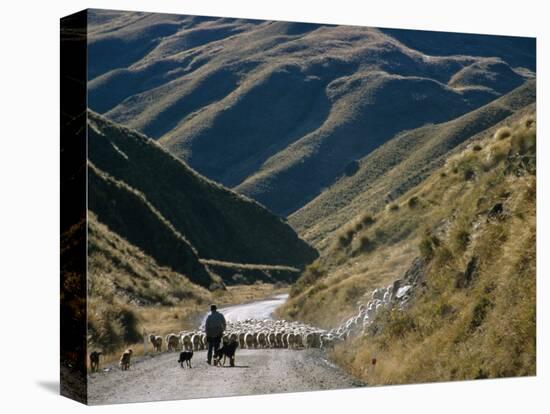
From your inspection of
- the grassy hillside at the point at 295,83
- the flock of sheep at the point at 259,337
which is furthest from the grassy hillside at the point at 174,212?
the flock of sheep at the point at 259,337

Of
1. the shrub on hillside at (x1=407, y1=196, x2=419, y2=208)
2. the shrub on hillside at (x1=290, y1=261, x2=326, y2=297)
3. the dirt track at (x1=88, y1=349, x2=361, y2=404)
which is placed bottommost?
the dirt track at (x1=88, y1=349, x2=361, y2=404)

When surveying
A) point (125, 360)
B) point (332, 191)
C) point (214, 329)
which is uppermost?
point (332, 191)

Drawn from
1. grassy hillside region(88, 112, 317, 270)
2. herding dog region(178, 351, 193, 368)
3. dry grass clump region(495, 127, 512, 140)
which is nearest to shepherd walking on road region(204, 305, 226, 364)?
herding dog region(178, 351, 193, 368)

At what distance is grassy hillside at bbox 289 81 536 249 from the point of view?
24812 mm

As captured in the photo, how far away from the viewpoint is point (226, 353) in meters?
21.8

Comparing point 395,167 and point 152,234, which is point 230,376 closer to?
point 152,234

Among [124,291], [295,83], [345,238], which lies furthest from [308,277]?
[295,83]

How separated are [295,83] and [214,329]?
10.4m

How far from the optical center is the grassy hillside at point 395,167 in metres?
24.8

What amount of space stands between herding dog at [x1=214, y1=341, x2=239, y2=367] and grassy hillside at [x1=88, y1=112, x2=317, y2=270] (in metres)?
1.79

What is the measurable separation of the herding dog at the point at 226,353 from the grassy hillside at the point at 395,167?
399 centimetres

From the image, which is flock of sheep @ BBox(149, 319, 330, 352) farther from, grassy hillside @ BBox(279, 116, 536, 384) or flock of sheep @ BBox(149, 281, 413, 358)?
grassy hillside @ BBox(279, 116, 536, 384)

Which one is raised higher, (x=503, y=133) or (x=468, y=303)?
(x=503, y=133)

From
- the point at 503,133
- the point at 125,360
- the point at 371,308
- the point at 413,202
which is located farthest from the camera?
the point at 503,133
